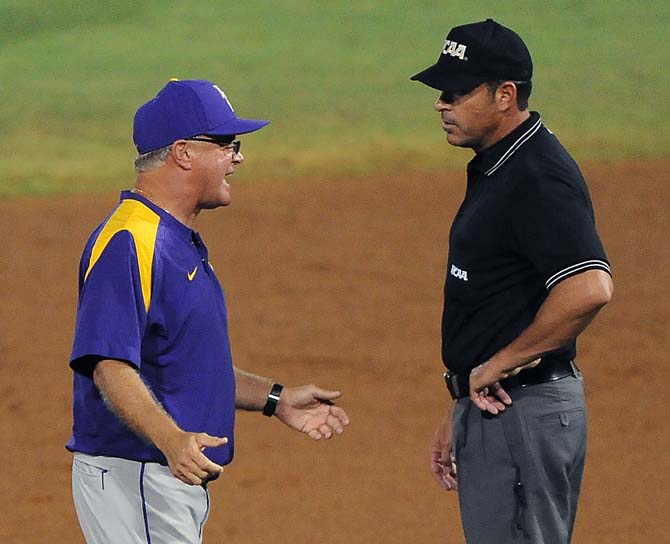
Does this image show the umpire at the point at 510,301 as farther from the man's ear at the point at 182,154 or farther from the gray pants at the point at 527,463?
the man's ear at the point at 182,154

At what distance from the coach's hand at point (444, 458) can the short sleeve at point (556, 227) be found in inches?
28.1

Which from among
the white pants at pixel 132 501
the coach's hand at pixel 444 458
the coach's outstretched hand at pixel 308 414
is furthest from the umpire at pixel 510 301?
the white pants at pixel 132 501

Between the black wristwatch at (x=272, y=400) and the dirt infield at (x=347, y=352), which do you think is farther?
the dirt infield at (x=347, y=352)

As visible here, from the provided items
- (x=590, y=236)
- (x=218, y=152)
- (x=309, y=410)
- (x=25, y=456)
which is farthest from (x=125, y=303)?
(x=25, y=456)

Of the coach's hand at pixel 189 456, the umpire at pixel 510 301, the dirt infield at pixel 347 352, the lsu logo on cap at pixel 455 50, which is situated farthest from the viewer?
the dirt infield at pixel 347 352

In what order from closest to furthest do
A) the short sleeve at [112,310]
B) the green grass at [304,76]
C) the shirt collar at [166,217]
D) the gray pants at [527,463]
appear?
the short sleeve at [112,310] → the shirt collar at [166,217] → the gray pants at [527,463] → the green grass at [304,76]

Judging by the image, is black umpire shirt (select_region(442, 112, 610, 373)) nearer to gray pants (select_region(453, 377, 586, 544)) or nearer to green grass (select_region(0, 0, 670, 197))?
gray pants (select_region(453, 377, 586, 544))

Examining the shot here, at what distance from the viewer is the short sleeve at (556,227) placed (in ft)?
12.6

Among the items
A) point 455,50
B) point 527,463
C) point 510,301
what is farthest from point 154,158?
point 527,463

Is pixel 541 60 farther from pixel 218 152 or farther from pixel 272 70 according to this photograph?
pixel 218 152

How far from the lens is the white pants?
374cm

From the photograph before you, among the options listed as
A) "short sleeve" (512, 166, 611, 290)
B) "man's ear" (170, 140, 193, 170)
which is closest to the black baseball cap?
"short sleeve" (512, 166, 611, 290)

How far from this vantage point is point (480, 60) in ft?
13.6

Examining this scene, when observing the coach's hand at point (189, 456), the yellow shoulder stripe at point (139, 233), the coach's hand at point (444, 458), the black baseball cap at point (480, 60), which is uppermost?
the black baseball cap at point (480, 60)
